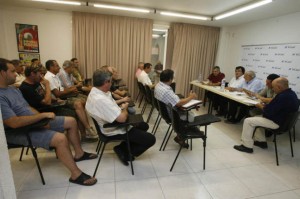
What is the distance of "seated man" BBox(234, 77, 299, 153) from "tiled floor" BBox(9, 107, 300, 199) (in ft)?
0.72

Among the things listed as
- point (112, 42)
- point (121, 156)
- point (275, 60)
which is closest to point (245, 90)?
point (275, 60)

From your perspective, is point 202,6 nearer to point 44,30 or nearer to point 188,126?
point 188,126

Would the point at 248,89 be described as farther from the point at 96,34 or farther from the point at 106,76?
the point at 96,34

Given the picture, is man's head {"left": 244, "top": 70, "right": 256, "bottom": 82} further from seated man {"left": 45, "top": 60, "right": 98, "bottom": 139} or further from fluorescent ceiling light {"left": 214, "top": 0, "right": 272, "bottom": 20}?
seated man {"left": 45, "top": 60, "right": 98, "bottom": 139}

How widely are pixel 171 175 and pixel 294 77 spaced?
3.35 metres

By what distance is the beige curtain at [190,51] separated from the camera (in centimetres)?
516

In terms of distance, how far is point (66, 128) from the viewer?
2092 millimetres

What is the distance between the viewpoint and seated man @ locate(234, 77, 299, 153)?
2285 mm

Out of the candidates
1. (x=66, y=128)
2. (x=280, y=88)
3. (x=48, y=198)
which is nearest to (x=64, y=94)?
(x=66, y=128)

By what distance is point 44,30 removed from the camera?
175 inches

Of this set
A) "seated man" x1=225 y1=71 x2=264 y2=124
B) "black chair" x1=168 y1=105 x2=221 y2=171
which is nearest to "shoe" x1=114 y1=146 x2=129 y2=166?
"black chair" x1=168 y1=105 x2=221 y2=171

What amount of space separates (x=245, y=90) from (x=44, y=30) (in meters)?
5.01

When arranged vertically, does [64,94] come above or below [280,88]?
below

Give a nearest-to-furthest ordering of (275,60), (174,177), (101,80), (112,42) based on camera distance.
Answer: (101,80)
(174,177)
(275,60)
(112,42)
